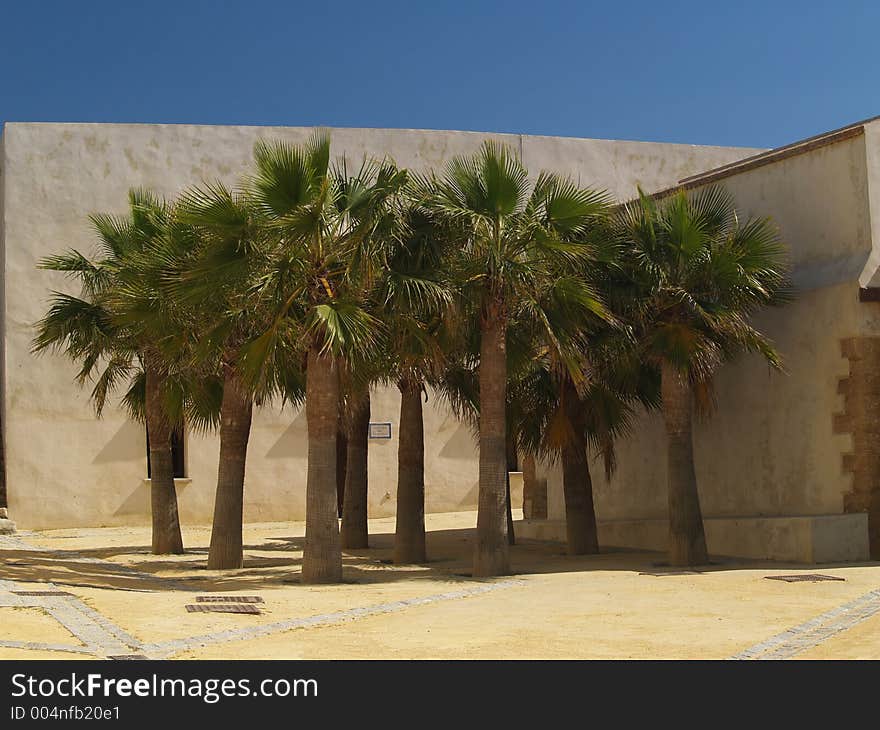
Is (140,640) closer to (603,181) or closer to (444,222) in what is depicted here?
(444,222)

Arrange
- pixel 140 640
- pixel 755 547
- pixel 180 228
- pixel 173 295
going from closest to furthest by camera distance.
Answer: pixel 140 640
pixel 173 295
pixel 180 228
pixel 755 547

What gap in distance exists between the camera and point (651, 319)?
16609mm

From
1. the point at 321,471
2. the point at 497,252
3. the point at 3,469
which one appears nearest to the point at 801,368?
the point at 497,252

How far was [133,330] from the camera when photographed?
17.8 m

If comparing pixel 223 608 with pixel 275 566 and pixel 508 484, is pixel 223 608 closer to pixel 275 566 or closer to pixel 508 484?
pixel 275 566

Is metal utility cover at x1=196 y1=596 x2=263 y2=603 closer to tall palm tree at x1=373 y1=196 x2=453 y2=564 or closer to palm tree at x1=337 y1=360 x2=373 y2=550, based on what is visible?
→ tall palm tree at x1=373 y1=196 x2=453 y2=564

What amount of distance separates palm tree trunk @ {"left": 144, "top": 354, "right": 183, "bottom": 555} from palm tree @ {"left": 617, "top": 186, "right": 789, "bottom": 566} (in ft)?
25.3

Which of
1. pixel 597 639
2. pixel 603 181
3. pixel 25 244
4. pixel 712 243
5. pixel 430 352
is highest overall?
pixel 603 181

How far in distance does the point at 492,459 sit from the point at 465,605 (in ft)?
10.9

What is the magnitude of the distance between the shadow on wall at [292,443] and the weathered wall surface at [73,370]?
3cm

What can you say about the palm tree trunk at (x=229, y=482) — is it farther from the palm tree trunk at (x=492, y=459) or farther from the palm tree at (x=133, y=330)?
the palm tree trunk at (x=492, y=459)

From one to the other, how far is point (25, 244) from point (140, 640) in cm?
1937

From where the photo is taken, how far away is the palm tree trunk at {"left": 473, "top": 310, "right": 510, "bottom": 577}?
15.7 meters

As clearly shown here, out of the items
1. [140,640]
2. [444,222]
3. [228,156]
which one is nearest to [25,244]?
[228,156]
